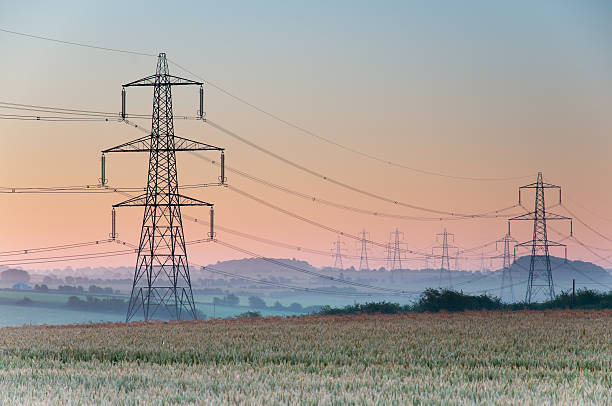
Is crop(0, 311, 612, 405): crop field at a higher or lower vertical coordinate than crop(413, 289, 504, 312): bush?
higher

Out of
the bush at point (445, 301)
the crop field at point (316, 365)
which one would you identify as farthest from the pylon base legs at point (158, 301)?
the bush at point (445, 301)

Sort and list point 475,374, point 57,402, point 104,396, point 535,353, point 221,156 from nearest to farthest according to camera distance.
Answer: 1. point 57,402
2. point 104,396
3. point 475,374
4. point 535,353
5. point 221,156

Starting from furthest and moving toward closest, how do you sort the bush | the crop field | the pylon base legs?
the bush, the pylon base legs, the crop field

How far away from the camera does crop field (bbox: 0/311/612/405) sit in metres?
16.1

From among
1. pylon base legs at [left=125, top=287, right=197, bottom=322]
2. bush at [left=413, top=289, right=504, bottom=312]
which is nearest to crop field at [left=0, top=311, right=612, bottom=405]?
pylon base legs at [left=125, top=287, right=197, bottom=322]

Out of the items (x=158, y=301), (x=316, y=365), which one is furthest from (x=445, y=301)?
(x=316, y=365)

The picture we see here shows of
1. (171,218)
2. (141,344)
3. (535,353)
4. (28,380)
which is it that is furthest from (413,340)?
(171,218)

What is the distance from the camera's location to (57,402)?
599 inches

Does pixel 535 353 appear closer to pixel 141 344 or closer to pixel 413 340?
pixel 413 340

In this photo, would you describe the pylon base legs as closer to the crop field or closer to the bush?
the crop field

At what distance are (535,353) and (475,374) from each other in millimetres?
6410

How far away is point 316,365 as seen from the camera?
22.1 metres

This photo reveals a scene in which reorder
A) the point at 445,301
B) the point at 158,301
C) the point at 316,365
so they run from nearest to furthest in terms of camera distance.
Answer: the point at 316,365
the point at 158,301
the point at 445,301

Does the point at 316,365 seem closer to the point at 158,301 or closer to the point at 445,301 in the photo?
the point at 158,301
